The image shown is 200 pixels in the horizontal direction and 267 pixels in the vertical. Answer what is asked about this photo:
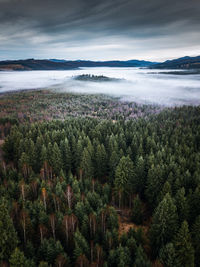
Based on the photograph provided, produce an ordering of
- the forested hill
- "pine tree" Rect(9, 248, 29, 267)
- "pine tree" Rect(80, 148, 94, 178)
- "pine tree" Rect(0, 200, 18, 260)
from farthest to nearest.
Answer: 1. "pine tree" Rect(80, 148, 94, 178)
2. the forested hill
3. "pine tree" Rect(0, 200, 18, 260)
4. "pine tree" Rect(9, 248, 29, 267)

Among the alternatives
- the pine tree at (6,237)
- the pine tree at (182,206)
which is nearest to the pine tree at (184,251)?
the pine tree at (182,206)

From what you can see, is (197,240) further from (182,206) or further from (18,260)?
(18,260)

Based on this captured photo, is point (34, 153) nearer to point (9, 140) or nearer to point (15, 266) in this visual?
point (9, 140)

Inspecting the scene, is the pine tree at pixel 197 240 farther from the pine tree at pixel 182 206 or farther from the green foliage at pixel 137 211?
the green foliage at pixel 137 211

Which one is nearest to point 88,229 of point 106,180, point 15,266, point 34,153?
point 15,266

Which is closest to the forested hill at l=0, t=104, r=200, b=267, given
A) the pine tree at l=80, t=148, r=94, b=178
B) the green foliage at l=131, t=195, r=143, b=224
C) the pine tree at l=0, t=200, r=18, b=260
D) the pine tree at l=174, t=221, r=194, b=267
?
the pine tree at l=0, t=200, r=18, b=260

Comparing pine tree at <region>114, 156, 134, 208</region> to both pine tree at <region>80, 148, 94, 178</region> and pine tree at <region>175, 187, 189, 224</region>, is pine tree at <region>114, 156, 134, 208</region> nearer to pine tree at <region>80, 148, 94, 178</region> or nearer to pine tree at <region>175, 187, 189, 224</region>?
pine tree at <region>80, 148, 94, 178</region>

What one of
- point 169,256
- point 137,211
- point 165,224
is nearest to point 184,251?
point 169,256
